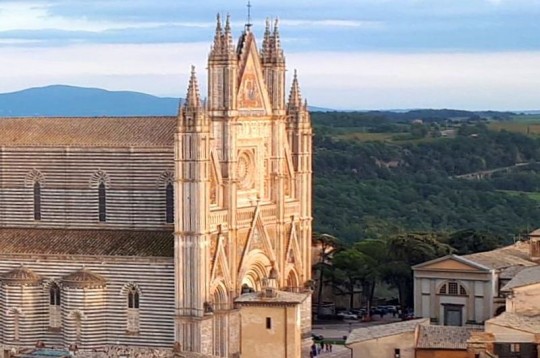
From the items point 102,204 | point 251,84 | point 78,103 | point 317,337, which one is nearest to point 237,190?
point 251,84

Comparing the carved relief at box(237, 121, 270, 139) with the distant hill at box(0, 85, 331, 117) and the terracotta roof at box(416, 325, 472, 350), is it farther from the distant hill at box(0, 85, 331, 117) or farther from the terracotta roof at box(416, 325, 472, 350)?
the distant hill at box(0, 85, 331, 117)

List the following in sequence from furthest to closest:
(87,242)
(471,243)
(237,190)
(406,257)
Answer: (471,243)
(406,257)
(237,190)
(87,242)

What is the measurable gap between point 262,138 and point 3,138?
8289 mm

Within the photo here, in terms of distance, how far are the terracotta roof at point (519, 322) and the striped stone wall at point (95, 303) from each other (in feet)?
32.9

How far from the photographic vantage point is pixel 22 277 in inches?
2148

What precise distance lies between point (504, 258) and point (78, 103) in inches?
4081

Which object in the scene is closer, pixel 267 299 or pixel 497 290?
pixel 267 299

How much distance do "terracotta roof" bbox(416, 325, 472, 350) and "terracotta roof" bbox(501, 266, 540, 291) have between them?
247cm

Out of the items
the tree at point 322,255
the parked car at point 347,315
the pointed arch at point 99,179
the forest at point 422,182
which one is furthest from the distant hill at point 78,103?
the pointed arch at point 99,179

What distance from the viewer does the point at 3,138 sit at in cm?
5756

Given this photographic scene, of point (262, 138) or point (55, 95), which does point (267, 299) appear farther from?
point (55, 95)

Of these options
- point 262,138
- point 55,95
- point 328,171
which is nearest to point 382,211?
point 328,171

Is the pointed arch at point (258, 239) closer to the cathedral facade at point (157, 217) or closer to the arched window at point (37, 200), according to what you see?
the cathedral facade at point (157, 217)

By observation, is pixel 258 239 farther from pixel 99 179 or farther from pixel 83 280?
pixel 83 280
